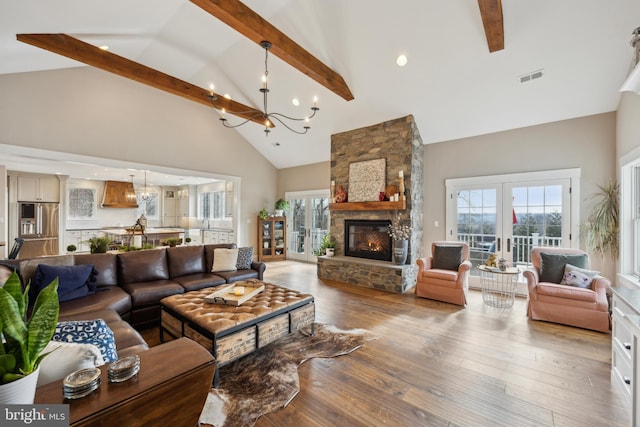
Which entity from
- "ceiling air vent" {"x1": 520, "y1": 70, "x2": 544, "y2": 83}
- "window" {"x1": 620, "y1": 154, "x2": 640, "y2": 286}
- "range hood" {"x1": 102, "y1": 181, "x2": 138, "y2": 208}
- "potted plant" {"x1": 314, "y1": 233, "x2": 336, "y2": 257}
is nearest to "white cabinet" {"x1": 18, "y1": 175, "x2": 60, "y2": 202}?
"range hood" {"x1": 102, "y1": 181, "x2": 138, "y2": 208}

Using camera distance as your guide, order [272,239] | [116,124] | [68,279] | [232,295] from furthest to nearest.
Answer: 1. [272,239]
2. [116,124]
3. [68,279]
4. [232,295]

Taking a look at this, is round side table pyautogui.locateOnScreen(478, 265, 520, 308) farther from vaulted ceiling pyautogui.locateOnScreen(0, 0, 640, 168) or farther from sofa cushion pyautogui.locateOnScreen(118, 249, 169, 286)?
sofa cushion pyautogui.locateOnScreen(118, 249, 169, 286)

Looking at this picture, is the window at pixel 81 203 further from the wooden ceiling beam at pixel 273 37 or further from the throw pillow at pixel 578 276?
the throw pillow at pixel 578 276

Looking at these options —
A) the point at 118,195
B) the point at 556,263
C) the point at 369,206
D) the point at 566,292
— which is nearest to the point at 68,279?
the point at 369,206

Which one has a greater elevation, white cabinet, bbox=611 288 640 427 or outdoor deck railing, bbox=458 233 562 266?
outdoor deck railing, bbox=458 233 562 266

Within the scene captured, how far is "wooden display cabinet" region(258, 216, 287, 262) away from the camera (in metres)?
7.84

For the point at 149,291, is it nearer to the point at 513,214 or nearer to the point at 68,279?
the point at 68,279

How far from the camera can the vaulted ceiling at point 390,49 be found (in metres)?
3.03

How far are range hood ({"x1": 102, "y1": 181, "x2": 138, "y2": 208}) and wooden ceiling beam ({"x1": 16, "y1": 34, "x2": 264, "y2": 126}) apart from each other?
4781 mm

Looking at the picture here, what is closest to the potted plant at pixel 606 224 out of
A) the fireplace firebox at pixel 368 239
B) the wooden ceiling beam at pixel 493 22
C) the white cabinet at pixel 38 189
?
the wooden ceiling beam at pixel 493 22

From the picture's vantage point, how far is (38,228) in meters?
7.02

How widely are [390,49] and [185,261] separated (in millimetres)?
4369

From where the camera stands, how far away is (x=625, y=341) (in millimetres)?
2004

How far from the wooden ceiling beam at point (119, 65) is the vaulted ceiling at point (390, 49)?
0.20 feet
